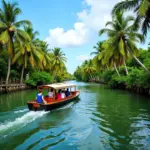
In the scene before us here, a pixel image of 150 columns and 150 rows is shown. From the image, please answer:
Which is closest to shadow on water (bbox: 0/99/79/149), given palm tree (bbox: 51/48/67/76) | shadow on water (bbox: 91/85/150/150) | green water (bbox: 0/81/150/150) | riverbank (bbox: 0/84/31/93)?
green water (bbox: 0/81/150/150)

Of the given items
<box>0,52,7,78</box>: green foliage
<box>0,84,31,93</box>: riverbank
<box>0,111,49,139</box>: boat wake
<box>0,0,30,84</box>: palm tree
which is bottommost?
<box>0,111,49,139</box>: boat wake

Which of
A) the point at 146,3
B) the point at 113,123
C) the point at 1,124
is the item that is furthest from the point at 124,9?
the point at 1,124

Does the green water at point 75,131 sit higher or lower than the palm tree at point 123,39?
lower

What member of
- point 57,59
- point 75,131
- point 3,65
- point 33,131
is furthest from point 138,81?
point 57,59

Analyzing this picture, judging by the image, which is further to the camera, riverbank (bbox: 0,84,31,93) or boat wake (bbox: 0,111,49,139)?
riverbank (bbox: 0,84,31,93)

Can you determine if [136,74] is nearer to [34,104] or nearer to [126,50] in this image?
[126,50]

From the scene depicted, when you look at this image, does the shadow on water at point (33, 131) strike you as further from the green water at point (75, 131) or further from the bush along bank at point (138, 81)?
the bush along bank at point (138, 81)

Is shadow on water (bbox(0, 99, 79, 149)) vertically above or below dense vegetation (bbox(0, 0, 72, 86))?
below

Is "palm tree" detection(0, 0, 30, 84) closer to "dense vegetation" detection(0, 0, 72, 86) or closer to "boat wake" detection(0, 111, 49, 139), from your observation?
"dense vegetation" detection(0, 0, 72, 86)

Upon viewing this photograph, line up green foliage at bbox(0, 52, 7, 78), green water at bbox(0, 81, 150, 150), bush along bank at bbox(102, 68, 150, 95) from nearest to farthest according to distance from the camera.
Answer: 1. green water at bbox(0, 81, 150, 150)
2. bush along bank at bbox(102, 68, 150, 95)
3. green foliage at bbox(0, 52, 7, 78)

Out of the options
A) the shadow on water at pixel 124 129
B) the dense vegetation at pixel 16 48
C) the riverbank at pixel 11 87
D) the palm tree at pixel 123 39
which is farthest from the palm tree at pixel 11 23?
the shadow on water at pixel 124 129

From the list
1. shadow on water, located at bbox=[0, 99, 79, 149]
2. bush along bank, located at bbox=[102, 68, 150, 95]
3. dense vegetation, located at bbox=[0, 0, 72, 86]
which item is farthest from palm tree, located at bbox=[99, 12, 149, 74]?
shadow on water, located at bbox=[0, 99, 79, 149]

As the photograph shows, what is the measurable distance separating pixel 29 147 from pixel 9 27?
76.0 feet

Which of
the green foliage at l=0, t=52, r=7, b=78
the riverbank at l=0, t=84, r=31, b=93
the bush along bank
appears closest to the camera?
the bush along bank
